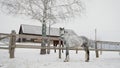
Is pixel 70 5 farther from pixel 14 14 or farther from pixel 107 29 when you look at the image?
pixel 107 29

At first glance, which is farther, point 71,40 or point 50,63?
point 71,40

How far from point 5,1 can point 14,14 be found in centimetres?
121

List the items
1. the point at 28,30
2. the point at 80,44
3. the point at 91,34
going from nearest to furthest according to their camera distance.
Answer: the point at 80,44 < the point at 28,30 < the point at 91,34

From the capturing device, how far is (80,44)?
31.2 feet

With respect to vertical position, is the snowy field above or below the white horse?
below

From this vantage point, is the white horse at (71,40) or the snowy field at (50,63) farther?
the white horse at (71,40)

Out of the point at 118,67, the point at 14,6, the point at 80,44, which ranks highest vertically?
the point at 14,6

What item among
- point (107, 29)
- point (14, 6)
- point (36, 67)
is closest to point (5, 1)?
point (14, 6)

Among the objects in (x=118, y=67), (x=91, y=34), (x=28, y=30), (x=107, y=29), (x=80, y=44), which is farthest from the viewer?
(x=107, y=29)

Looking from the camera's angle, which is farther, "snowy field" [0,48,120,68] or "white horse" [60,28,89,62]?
"white horse" [60,28,89,62]

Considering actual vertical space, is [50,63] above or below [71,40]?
below

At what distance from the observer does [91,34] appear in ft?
246

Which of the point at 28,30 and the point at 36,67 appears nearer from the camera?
the point at 36,67

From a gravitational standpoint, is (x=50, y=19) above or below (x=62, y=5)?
below
